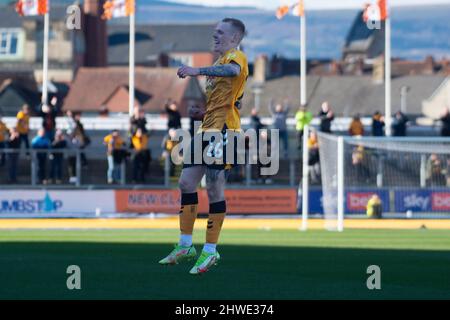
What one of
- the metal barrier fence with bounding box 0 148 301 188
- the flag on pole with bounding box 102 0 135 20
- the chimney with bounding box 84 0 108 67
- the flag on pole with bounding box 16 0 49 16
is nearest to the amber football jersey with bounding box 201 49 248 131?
the metal barrier fence with bounding box 0 148 301 188

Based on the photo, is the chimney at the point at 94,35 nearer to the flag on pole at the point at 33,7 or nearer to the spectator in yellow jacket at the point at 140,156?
the flag on pole at the point at 33,7

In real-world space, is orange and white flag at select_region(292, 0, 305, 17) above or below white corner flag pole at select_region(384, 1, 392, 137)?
above

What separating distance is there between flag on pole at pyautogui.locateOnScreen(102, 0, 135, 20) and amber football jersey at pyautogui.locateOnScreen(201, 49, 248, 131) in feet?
114

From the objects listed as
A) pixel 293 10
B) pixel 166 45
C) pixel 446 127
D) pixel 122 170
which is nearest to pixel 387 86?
pixel 293 10

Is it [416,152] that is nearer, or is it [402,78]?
[416,152]

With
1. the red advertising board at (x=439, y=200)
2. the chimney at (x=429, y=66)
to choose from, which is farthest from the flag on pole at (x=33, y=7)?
the chimney at (x=429, y=66)

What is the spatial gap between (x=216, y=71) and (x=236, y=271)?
1936 millimetres

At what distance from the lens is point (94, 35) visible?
4786 inches

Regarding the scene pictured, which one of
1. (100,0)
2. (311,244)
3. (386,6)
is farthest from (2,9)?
(311,244)

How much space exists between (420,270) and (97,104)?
10328 cm

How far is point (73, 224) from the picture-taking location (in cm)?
3169

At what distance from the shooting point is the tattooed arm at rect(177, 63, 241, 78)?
12.1 meters

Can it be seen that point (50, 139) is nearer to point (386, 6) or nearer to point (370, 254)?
point (386, 6)

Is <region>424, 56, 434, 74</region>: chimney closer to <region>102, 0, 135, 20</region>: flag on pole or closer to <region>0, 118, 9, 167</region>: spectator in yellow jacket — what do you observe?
<region>102, 0, 135, 20</region>: flag on pole
